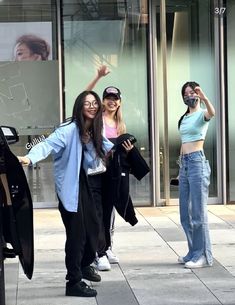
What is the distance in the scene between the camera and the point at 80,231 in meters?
5.38

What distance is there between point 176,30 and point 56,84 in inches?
92.4

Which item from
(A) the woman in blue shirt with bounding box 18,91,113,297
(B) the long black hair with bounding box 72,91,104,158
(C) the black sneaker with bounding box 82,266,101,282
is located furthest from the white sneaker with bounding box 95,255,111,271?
(B) the long black hair with bounding box 72,91,104,158

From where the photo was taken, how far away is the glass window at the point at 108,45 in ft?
35.4

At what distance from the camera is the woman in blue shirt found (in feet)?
17.6

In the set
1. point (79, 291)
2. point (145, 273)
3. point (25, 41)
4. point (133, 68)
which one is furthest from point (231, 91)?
point (79, 291)

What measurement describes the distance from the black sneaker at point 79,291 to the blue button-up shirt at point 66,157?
2.31ft

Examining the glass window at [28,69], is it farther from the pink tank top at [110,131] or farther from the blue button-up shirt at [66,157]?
the blue button-up shirt at [66,157]

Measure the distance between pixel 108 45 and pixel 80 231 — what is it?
19.8ft

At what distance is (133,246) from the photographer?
762 centimetres

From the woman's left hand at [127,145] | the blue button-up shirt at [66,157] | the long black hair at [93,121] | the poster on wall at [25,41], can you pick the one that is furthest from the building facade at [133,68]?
the blue button-up shirt at [66,157]

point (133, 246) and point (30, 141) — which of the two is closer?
point (133, 246)

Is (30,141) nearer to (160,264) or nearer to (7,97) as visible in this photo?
(7,97)

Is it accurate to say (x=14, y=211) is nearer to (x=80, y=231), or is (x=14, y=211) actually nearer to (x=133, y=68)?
(x=80, y=231)

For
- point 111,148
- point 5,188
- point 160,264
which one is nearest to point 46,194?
point 160,264
